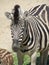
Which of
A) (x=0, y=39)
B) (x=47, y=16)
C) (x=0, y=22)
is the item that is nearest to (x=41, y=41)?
(x=47, y=16)

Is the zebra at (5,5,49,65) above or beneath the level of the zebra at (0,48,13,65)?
above

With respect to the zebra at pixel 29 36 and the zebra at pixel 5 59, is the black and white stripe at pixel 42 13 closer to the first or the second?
the zebra at pixel 29 36

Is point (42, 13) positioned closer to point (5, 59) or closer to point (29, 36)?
point (29, 36)

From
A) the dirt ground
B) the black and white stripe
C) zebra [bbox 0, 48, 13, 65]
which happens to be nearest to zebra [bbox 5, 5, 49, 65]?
the black and white stripe

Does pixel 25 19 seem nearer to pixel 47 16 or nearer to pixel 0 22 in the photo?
pixel 47 16

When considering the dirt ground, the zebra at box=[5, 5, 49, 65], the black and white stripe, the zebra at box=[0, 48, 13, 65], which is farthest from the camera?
the dirt ground

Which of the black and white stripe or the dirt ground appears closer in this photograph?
the black and white stripe

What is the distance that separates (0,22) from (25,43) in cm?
423

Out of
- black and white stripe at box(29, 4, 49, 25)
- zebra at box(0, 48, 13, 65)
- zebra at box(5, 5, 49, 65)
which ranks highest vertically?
black and white stripe at box(29, 4, 49, 25)

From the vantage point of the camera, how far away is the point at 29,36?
6.61 metres

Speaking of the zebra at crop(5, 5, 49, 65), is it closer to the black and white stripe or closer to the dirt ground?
the black and white stripe

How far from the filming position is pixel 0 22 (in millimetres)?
10688

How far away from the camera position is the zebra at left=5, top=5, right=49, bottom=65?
616cm

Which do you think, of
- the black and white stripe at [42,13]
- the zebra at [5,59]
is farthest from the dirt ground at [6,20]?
the zebra at [5,59]
